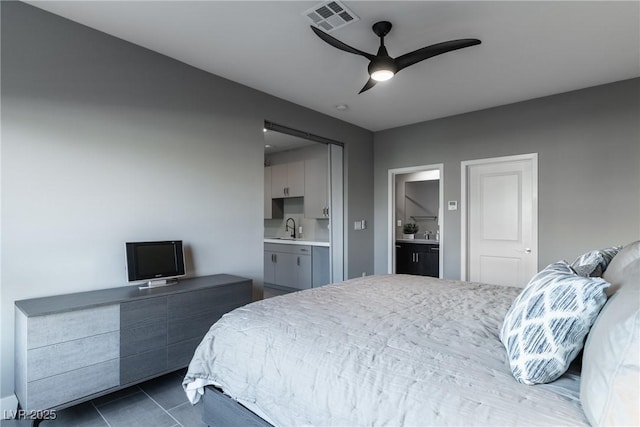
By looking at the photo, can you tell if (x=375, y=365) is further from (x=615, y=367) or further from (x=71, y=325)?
(x=71, y=325)

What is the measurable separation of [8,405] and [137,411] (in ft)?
2.57

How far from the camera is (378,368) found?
1.23 meters

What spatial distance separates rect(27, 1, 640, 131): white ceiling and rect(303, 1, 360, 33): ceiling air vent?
2.1 inches

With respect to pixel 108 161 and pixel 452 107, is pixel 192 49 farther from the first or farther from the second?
pixel 452 107

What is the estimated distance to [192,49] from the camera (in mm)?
2803

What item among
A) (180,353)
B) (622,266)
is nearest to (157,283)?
(180,353)

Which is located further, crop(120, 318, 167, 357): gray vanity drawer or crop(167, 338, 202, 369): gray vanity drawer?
crop(167, 338, 202, 369): gray vanity drawer

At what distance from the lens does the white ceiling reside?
89.0 inches

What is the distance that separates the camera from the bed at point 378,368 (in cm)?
99

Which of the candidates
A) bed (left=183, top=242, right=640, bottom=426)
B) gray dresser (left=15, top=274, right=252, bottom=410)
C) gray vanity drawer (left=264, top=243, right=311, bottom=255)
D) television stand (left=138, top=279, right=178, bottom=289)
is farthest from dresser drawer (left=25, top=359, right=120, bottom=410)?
gray vanity drawer (left=264, top=243, right=311, bottom=255)

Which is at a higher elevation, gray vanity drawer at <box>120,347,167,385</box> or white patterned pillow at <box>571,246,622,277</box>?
white patterned pillow at <box>571,246,622,277</box>

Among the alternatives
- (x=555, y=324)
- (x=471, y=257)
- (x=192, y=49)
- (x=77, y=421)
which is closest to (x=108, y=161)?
(x=192, y=49)

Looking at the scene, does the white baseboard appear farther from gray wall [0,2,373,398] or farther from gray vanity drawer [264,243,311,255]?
gray vanity drawer [264,243,311,255]

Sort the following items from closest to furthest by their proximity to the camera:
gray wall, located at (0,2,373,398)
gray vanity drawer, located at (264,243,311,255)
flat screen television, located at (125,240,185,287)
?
gray wall, located at (0,2,373,398) → flat screen television, located at (125,240,185,287) → gray vanity drawer, located at (264,243,311,255)
